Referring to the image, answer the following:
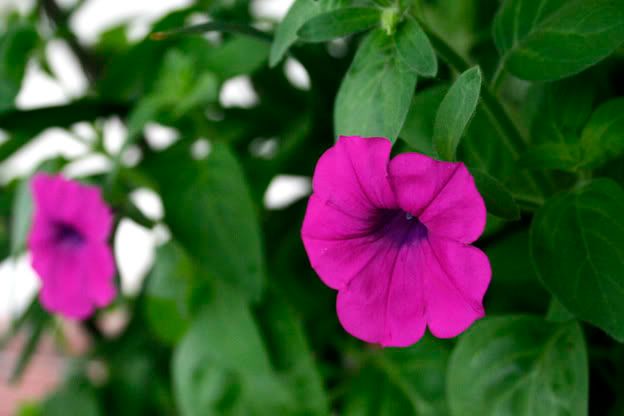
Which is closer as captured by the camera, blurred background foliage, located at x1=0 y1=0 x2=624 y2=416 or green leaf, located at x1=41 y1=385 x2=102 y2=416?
blurred background foliage, located at x1=0 y1=0 x2=624 y2=416

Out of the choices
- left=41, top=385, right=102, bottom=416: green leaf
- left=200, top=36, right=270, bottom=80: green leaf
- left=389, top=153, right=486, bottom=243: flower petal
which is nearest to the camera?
left=389, top=153, right=486, bottom=243: flower petal

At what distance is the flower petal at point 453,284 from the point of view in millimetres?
301

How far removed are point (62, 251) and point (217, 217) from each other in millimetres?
135

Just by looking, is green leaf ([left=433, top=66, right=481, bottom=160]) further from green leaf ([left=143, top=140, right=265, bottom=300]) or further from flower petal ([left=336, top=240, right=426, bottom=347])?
green leaf ([left=143, top=140, right=265, bottom=300])

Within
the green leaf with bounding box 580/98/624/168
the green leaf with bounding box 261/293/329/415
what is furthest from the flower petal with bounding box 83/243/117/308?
the green leaf with bounding box 580/98/624/168

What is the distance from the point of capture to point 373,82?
0.37 meters

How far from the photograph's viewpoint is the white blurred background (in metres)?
0.66

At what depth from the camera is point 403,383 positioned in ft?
1.92

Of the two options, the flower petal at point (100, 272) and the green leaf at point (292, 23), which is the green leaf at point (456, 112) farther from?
the flower petal at point (100, 272)

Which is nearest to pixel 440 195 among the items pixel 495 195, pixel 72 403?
pixel 495 195

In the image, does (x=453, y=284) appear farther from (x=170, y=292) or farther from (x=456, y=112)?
(x=170, y=292)

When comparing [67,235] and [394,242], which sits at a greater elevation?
[394,242]

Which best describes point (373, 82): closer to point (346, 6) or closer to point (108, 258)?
point (346, 6)

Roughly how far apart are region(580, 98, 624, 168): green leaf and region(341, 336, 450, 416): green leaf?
0.67 ft
